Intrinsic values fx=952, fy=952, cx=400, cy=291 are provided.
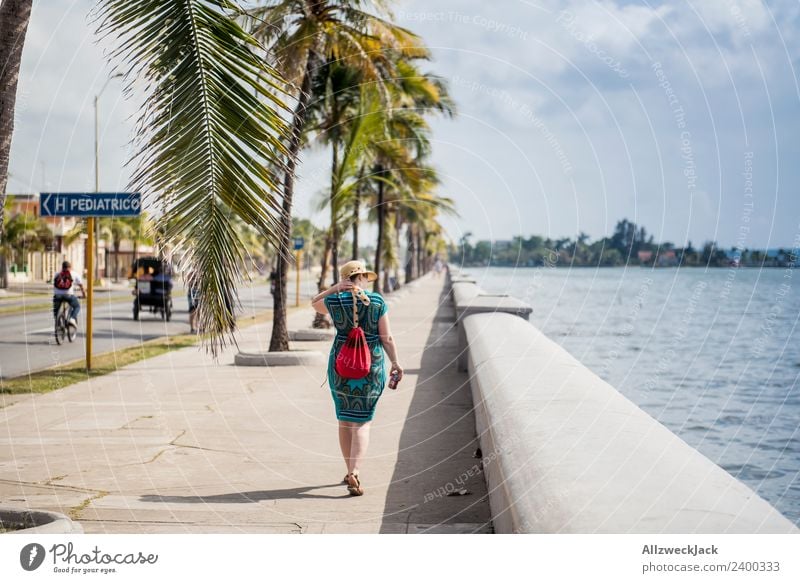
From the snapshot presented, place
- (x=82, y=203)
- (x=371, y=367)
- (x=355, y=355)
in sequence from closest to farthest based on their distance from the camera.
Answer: (x=355, y=355) < (x=371, y=367) < (x=82, y=203)

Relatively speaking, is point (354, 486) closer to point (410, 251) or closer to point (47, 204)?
point (47, 204)

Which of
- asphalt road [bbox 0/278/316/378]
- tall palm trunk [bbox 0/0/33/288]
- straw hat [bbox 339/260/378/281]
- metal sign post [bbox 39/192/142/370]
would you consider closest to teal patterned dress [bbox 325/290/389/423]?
straw hat [bbox 339/260/378/281]

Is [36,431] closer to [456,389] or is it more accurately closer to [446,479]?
[446,479]

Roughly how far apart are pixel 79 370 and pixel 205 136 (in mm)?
9651

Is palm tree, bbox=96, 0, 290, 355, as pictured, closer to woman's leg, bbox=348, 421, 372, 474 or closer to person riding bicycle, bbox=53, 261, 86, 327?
woman's leg, bbox=348, 421, 372, 474

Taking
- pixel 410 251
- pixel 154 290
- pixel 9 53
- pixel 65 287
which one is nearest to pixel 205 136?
pixel 9 53

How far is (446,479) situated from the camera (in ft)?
22.1

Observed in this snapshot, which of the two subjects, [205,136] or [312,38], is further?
[312,38]

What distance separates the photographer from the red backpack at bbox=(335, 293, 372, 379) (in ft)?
20.7

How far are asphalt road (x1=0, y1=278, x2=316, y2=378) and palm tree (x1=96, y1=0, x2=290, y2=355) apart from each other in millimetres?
6869

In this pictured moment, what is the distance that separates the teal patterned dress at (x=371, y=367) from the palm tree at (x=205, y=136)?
137 centimetres

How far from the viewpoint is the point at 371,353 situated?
6.48 metres
